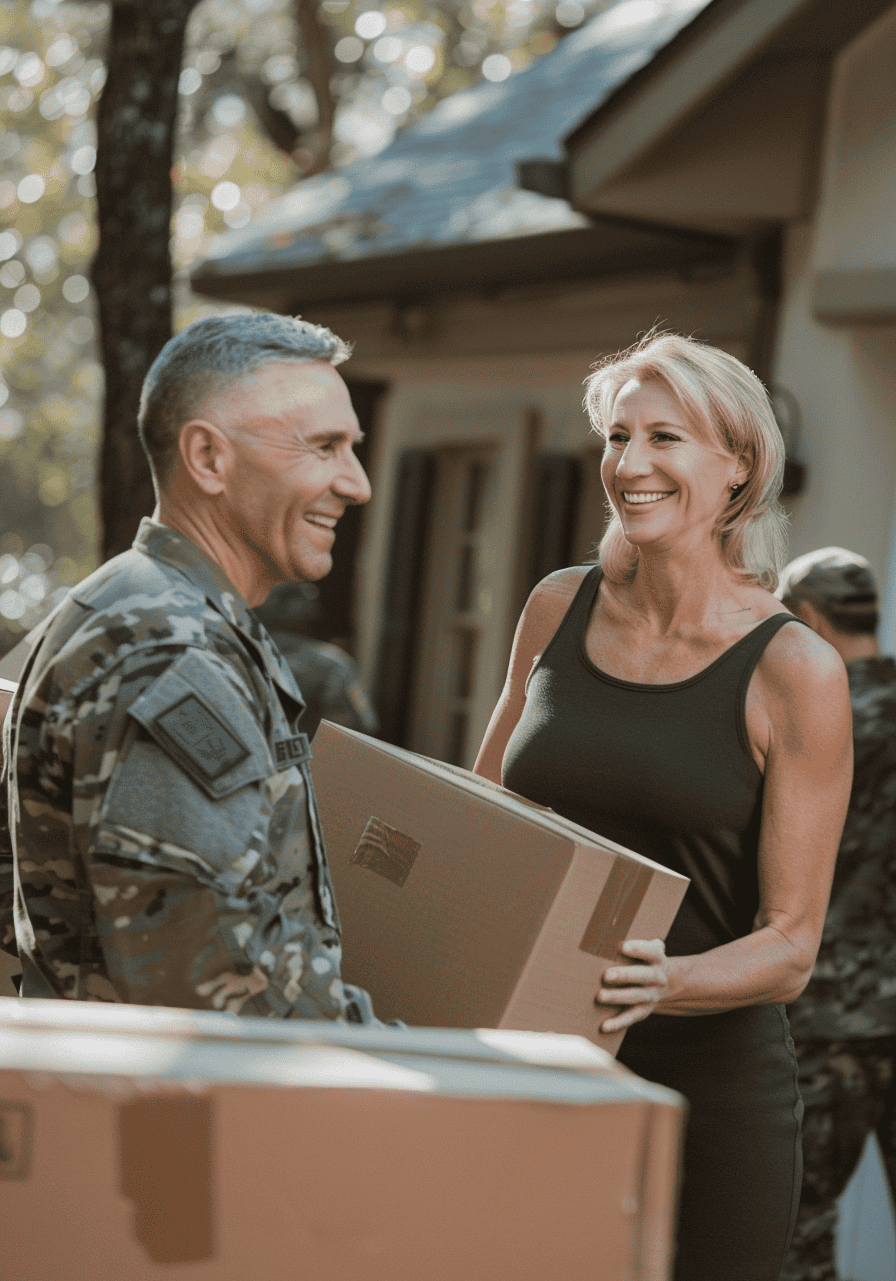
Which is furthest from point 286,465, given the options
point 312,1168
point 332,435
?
point 312,1168

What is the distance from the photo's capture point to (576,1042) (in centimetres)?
150

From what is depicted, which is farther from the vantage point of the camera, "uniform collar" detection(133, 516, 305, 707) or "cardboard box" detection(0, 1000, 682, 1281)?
"uniform collar" detection(133, 516, 305, 707)

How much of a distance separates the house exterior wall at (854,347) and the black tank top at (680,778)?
3.69 metres

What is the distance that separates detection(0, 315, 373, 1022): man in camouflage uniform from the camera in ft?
5.03

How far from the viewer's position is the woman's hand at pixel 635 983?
1.95 meters

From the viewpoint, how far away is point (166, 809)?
1525 mm

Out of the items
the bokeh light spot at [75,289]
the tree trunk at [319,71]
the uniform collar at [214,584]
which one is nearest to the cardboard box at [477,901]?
the uniform collar at [214,584]

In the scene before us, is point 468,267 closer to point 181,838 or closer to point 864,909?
point 864,909

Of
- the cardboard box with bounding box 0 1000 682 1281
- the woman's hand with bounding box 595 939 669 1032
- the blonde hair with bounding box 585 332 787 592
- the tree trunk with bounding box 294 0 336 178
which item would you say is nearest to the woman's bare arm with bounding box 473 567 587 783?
the blonde hair with bounding box 585 332 787 592

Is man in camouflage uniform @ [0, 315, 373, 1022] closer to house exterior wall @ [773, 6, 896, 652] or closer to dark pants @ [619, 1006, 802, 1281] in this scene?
dark pants @ [619, 1006, 802, 1281]

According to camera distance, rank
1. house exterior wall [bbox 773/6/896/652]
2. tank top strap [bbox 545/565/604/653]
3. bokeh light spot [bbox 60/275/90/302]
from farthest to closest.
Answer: bokeh light spot [bbox 60/275/90/302], house exterior wall [bbox 773/6/896/652], tank top strap [bbox 545/565/604/653]

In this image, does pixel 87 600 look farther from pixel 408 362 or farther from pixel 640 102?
pixel 408 362

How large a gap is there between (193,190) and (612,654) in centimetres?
1865

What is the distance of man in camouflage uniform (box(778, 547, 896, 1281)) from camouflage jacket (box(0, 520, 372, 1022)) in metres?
2.32
